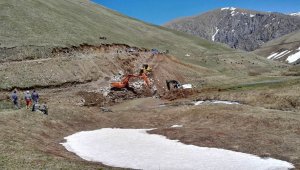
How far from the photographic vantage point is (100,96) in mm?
78125

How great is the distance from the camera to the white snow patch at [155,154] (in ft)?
107

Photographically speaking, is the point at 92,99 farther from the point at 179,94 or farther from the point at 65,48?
the point at 65,48

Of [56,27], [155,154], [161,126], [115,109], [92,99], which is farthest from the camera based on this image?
[56,27]

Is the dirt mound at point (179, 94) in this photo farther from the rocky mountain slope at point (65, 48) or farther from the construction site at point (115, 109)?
the rocky mountain slope at point (65, 48)

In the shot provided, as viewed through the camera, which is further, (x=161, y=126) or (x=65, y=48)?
(x=65, y=48)

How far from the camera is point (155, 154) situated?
36.8 metres

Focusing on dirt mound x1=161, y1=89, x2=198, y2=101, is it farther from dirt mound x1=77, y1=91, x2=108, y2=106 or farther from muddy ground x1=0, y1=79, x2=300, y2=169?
dirt mound x1=77, y1=91, x2=108, y2=106

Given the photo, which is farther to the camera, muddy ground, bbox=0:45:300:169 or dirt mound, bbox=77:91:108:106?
dirt mound, bbox=77:91:108:106

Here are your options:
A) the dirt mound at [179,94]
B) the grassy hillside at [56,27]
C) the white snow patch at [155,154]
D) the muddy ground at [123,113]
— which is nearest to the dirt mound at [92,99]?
the muddy ground at [123,113]

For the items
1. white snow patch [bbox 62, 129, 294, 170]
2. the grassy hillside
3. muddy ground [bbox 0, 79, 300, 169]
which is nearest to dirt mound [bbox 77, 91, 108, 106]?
muddy ground [bbox 0, 79, 300, 169]

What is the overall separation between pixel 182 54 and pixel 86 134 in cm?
10909

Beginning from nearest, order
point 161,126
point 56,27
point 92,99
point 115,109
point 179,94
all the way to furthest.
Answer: point 161,126 < point 115,109 < point 92,99 < point 179,94 < point 56,27

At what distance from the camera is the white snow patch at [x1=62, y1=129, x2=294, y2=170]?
32531 mm

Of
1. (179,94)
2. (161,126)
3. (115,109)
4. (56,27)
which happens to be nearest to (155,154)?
(161,126)
